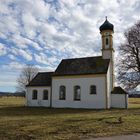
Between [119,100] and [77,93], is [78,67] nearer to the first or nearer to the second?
[77,93]

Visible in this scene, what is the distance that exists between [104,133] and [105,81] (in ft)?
72.2

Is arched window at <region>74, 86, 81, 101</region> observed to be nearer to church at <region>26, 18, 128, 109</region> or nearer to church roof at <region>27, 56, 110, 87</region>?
church at <region>26, 18, 128, 109</region>

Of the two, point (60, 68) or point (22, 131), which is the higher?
point (60, 68)

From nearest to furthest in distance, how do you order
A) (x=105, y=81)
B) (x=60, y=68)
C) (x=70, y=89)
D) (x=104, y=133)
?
(x=104, y=133), (x=105, y=81), (x=70, y=89), (x=60, y=68)

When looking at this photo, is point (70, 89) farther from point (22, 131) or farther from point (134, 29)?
point (22, 131)

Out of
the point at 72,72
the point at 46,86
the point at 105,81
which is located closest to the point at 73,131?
the point at 105,81

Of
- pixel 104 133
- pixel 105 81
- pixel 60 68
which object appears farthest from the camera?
pixel 60 68

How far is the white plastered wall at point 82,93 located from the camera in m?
35.1

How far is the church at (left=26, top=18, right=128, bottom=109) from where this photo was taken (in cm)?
3535

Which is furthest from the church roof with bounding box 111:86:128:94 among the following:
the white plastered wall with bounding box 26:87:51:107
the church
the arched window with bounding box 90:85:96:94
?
the white plastered wall with bounding box 26:87:51:107

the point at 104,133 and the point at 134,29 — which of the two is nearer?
the point at 104,133

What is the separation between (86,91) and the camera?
36.1 m

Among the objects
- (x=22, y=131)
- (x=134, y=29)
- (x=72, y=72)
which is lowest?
(x=22, y=131)

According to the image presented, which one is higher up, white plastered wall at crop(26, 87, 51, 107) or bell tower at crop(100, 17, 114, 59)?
bell tower at crop(100, 17, 114, 59)
